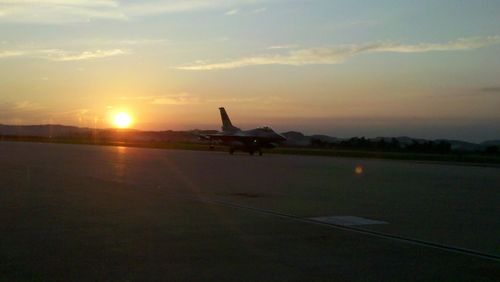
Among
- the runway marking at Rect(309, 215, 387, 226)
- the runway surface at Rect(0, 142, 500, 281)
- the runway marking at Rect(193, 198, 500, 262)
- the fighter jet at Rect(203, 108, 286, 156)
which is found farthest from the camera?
the fighter jet at Rect(203, 108, 286, 156)

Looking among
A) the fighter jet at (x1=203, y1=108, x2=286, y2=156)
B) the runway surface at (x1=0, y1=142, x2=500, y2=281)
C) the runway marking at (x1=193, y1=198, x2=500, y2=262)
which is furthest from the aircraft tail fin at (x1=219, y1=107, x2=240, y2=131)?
the runway marking at (x1=193, y1=198, x2=500, y2=262)

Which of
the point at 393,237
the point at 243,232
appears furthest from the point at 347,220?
the point at 243,232

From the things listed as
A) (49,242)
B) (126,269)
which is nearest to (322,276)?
(126,269)

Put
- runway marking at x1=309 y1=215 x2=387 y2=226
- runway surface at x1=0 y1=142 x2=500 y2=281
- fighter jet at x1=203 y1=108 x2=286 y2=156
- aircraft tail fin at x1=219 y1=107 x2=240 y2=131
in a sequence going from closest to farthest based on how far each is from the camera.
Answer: runway surface at x1=0 y1=142 x2=500 y2=281
runway marking at x1=309 y1=215 x2=387 y2=226
fighter jet at x1=203 y1=108 x2=286 y2=156
aircraft tail fin at x1=219 y1=107 x2=240 y2=131

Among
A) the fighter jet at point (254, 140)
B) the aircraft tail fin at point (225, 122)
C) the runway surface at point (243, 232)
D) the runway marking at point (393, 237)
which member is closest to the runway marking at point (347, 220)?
the runway surface at point (243, 232)

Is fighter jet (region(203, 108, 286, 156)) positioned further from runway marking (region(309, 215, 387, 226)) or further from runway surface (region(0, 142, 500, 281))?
runway marking (region(309, 215, 387, 226))

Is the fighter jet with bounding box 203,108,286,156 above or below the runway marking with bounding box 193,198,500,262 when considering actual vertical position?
above

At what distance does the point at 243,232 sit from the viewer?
1259cm

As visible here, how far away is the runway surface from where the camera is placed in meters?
9.19

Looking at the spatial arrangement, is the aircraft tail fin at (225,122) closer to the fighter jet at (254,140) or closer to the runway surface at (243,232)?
the fighter jet at (254,140)

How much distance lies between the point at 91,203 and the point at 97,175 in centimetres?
1094

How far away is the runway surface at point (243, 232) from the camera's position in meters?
9.19

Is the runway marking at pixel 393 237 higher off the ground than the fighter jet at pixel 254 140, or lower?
lower

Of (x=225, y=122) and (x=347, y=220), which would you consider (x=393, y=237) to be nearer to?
(x=347, y=220)
